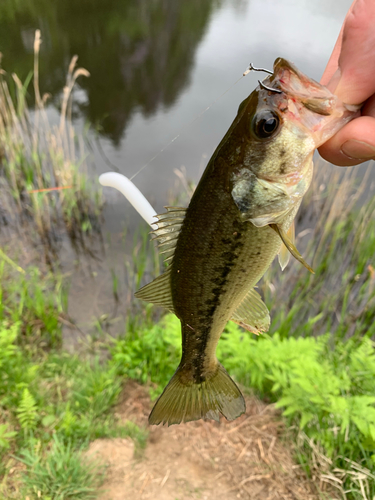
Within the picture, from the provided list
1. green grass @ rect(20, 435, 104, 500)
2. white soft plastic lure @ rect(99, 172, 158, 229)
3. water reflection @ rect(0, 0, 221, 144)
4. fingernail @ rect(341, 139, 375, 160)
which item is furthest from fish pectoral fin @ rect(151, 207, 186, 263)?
water reflection @ rect(0, 0, 221, 144)

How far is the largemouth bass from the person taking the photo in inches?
49.1

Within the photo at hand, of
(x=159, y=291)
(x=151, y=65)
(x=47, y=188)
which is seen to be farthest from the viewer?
(x=151, y=65)

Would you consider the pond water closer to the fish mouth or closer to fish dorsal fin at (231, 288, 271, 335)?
fish dorsal fin at (231, 288, 271, 335)

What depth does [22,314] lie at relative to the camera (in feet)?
13.0

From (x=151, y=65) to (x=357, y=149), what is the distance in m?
11.5

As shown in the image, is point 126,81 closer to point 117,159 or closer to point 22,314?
point 117,159

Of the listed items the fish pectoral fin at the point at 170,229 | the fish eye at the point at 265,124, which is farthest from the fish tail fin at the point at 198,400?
the fish eye at the point at 265,124

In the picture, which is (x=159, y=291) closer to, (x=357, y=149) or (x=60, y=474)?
(x=357, y=149)

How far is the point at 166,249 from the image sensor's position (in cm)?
153

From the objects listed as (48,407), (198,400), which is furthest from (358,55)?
(48,407)

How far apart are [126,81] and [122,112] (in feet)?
6.64

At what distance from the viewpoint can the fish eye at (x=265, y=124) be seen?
48.6 inches

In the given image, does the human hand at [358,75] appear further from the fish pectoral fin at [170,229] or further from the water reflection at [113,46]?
the water reflection at [113,46]

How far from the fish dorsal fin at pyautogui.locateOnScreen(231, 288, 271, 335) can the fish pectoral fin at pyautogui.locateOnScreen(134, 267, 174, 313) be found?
1.15ft
